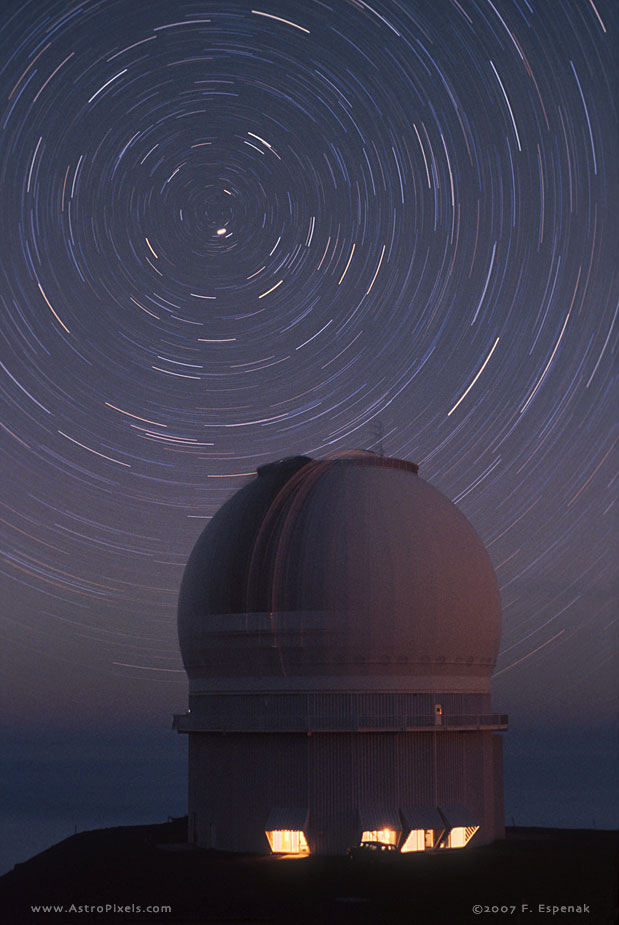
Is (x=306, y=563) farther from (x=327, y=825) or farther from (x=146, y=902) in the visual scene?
(x=146, y=902)

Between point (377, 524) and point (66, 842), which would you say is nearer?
point (377, 524)

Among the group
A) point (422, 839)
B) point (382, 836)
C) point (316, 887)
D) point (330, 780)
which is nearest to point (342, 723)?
point (330, 780)

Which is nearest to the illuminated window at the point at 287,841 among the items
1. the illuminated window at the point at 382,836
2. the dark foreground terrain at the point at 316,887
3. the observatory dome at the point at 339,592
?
the dark foreground terrain at the point at 316,887

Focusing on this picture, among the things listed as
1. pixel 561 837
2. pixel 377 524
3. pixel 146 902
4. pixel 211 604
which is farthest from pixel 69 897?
pixel 561 837

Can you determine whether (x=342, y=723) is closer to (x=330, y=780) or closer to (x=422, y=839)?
(x=330, y=780)

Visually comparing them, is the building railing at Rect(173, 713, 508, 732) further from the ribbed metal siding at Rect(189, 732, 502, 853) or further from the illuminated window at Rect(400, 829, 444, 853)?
the illuminated window at Rect(400, 829, 444, 853)

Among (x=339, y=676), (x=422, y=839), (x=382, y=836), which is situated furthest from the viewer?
(x=339, y=676)
